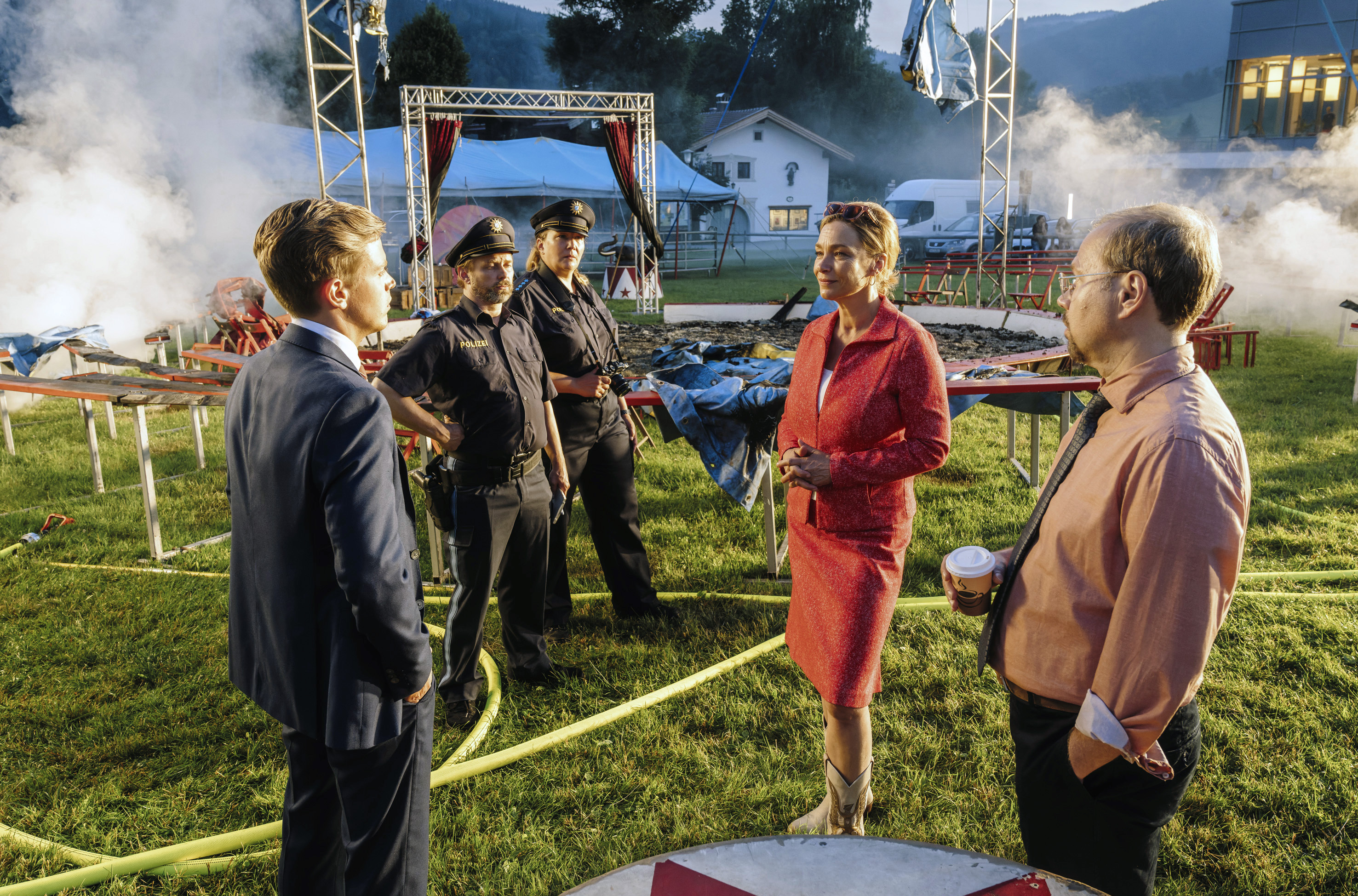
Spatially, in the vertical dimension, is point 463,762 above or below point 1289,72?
below

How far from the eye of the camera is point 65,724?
3.74 m

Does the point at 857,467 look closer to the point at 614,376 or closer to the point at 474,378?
→ the point at 474,378

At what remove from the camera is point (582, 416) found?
174 inches

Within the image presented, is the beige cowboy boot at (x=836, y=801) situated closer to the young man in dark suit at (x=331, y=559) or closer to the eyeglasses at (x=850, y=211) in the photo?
the young man in dark suit at (x=331, y=559)

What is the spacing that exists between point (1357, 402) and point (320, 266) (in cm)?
1106

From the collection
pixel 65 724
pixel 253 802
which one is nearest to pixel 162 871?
pixel 253 802

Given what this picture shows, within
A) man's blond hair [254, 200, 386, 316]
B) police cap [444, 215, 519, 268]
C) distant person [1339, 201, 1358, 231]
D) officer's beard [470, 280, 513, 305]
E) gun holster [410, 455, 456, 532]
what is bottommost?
gun holster [410, 455, 456, 532]

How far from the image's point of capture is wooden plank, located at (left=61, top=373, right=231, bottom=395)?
19.2 feet

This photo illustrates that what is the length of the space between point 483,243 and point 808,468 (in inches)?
73.5

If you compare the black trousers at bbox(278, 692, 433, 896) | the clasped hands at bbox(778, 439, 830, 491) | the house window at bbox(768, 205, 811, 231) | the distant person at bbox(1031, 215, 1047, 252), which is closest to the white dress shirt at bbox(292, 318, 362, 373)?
the black trousers at bbox(278, 692, 433, 896)

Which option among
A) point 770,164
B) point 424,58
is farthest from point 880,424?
point 770,164

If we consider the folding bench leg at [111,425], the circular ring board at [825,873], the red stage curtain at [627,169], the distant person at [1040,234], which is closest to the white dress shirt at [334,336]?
the circular ring board at [825,873]

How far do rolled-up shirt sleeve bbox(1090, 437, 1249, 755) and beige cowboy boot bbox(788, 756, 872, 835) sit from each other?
1325 mm

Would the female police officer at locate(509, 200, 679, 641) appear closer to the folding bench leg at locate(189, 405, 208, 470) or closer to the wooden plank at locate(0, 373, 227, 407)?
the wooden plank at locate(0, 373, 227, 407)
